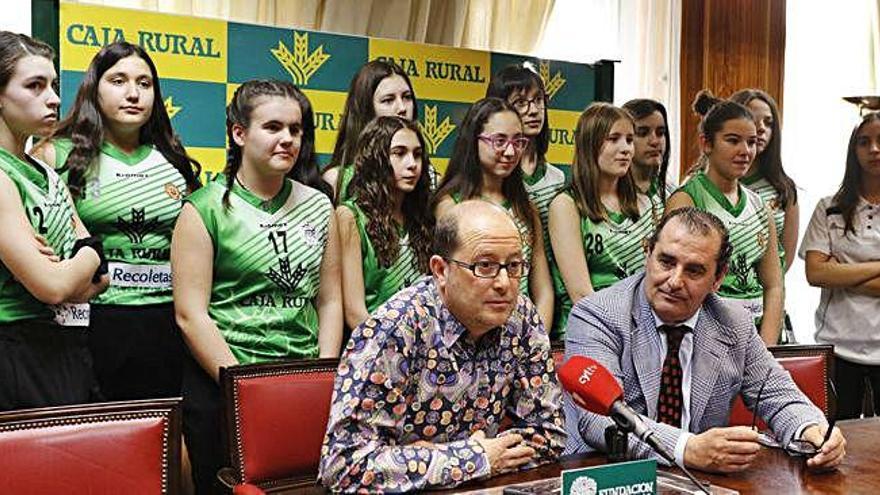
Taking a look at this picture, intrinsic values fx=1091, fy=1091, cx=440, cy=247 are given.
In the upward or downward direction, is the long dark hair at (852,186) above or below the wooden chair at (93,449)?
above

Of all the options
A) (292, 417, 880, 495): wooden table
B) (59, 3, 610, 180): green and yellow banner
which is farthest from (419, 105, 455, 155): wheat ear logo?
(292, 417, 880, 495): wooden table

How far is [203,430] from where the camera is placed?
9.61 feet

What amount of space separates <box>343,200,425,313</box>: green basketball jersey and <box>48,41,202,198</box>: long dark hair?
53 cm

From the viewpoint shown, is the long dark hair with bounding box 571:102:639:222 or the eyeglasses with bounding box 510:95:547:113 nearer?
the long dark hair with bounding box 571:102:639:222

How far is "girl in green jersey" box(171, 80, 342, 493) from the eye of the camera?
292cm

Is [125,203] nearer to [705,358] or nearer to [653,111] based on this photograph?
[705,358]

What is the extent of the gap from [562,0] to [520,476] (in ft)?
13.6

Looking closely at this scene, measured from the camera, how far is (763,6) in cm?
648

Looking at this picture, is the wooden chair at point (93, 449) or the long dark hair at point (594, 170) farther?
the long dark hair at point (594, 170)

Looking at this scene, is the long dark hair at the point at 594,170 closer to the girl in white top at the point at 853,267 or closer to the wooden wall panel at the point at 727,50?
the girl in white top at the point at 853,267

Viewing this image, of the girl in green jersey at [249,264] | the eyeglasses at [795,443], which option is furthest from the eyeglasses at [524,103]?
the eyeglasses at [795,443]

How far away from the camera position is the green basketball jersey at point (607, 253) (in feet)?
12.4

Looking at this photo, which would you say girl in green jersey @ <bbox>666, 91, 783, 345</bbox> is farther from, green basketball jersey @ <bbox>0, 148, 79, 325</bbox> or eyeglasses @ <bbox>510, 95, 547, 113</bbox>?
green basketball jersey @ <bbox>0, 148, 79, 325</bbox>

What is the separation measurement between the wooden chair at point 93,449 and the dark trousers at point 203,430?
2.84 ft
